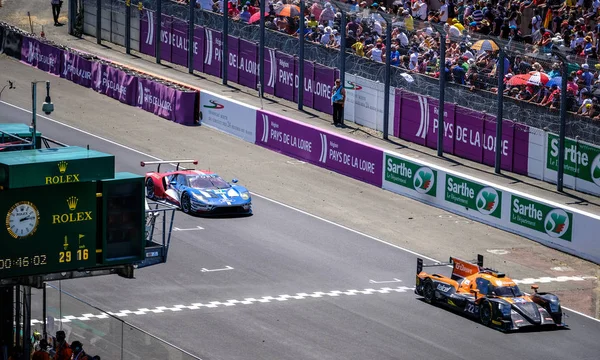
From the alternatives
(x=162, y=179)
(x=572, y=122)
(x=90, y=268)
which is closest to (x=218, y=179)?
(x=162, y=179)

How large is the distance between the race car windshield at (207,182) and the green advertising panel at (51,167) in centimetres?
1595

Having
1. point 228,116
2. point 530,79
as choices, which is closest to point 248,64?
point 228,116

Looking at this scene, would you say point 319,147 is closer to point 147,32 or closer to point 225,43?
point 225,43

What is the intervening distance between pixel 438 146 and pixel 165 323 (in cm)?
1639

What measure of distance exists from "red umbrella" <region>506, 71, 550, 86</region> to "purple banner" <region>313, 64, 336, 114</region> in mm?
8970

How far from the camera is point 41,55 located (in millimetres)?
54500

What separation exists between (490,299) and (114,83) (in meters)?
24.7

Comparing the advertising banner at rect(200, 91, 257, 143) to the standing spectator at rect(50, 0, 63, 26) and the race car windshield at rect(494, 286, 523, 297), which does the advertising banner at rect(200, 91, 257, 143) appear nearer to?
the standing spectator at rect(50, 0, 63, 26)

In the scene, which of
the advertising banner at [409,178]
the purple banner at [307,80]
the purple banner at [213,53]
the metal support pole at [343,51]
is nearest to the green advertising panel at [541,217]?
the advertising banner at [409,178]

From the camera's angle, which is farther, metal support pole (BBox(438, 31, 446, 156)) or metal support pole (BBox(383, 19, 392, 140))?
metal support pole (BBox(383, 19, 392, 140))

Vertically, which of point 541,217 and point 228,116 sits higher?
point 228,116

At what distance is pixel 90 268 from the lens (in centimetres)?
2216

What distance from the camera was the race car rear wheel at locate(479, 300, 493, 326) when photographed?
98.6ft

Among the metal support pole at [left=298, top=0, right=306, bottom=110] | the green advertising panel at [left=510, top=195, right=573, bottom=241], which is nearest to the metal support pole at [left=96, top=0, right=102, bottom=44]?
the metal support pole at [left=298, top=0, right=306, bottom=110]
